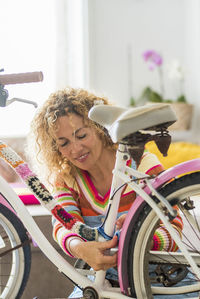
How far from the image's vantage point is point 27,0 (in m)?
3.43

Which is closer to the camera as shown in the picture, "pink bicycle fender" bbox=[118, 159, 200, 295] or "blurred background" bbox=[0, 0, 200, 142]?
"pink bicycle fender" bbox=[118, 159, 200, 295]

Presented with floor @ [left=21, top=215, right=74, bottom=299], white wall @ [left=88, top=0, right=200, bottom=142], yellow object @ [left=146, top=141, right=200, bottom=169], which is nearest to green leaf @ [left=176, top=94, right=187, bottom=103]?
white wall @ [left=88, top=0, right=200, bottom=142]

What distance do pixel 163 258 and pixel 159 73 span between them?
283 centimetres

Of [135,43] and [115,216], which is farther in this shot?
[135,43]

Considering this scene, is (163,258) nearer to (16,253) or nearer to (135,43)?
(16,253)

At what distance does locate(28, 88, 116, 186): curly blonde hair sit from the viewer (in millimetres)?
1166

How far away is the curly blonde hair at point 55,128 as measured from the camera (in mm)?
1166

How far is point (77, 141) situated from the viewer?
1165mm

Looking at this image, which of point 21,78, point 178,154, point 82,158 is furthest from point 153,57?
point 21,78

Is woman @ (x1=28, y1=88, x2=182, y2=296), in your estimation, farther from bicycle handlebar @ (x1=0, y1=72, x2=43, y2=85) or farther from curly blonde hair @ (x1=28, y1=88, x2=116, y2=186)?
bicycle handlebar @ (x1=0, y1=72, x2=43, y2=85)

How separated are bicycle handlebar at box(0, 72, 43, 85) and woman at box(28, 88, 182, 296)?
0.55 feet

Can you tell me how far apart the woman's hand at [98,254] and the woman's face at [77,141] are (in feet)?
0.86

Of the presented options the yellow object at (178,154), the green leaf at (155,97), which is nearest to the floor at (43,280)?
the yellow object at (178,154)

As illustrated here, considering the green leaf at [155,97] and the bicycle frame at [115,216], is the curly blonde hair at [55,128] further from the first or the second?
the green leaf at [155,97]
